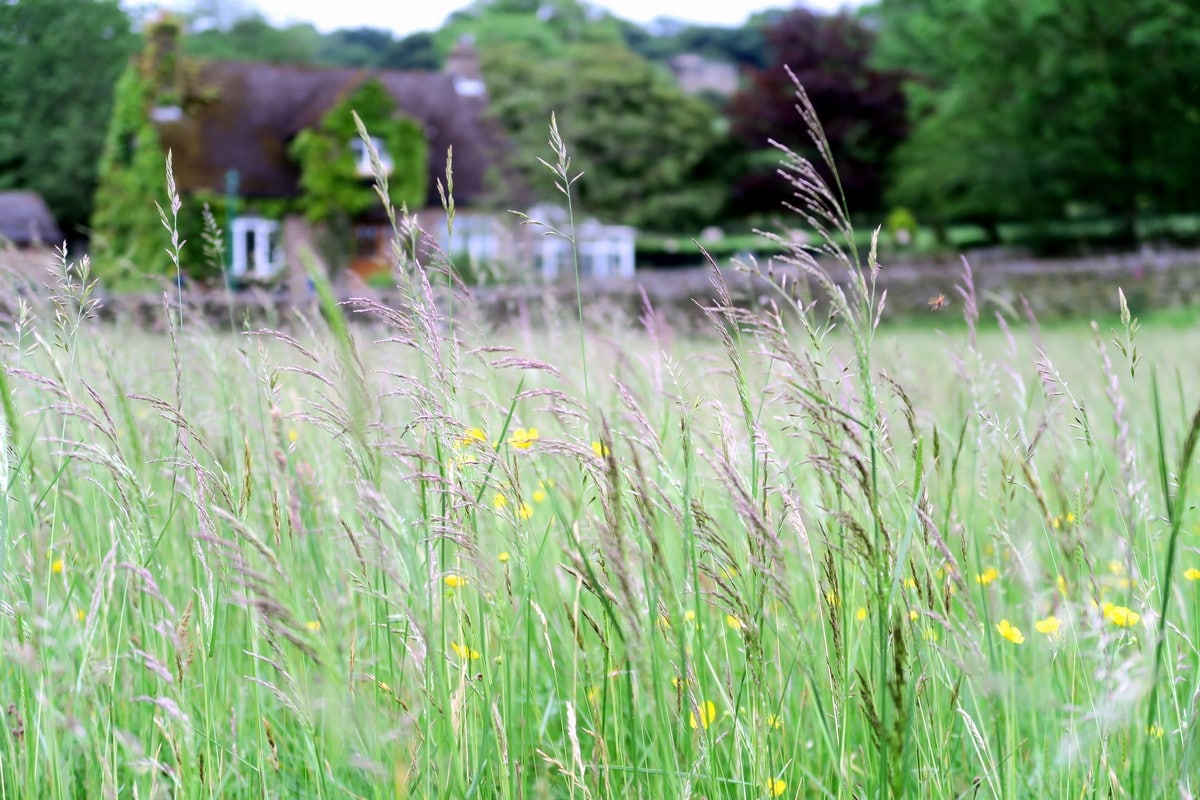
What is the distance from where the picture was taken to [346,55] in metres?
59.8

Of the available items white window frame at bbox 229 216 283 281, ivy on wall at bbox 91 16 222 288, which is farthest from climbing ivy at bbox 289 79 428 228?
ivy on wall at bbox 91 16 222 288

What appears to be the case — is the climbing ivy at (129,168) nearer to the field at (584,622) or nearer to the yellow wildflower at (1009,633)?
the field at (584,622)

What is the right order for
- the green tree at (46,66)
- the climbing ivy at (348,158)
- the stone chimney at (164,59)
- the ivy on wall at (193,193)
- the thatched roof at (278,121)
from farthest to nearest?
the thatched roof at (278,121) < the climbing ivy at (348,158) < the ivy on wall at (193,193) < the stone chimney at (164,59) < the green tree at (46,66)

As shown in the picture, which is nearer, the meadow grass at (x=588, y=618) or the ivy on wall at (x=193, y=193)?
the meadow grass at (x=588, y=618)

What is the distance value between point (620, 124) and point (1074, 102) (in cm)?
1406

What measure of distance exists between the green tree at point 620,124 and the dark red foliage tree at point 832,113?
4.84 ft

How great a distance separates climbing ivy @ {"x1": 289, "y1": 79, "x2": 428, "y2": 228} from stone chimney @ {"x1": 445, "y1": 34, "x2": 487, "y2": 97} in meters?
6.19

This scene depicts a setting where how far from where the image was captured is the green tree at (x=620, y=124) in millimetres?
31344

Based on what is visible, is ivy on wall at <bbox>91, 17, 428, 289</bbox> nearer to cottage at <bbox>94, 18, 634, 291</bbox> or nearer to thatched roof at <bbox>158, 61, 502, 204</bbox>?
cottage at <bbox>94, 18, 634, 291</bbox>

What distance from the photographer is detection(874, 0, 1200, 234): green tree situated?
2272 centimetres

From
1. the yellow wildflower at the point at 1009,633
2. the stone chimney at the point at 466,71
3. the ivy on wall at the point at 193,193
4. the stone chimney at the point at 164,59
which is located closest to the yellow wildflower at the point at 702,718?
the yellow wildflower at the point at 1009,633

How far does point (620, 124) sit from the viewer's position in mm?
33219

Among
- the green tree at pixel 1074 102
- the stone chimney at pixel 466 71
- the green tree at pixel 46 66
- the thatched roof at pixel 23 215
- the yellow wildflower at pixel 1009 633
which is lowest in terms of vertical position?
the yellow wildflower at pixel 1009 633

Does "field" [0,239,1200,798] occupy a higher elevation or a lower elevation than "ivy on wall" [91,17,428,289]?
lower
